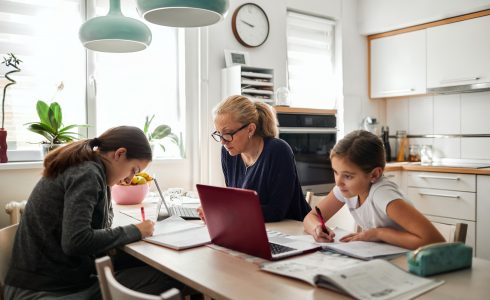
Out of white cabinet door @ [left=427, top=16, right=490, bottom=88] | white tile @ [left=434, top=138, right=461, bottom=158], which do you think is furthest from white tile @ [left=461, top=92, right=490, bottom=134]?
white cabinet door @ [left=427, top=16, right=490, bottom=88]

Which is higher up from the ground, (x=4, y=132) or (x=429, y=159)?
(x=4, y=132)

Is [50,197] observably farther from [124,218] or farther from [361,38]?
[361,38]

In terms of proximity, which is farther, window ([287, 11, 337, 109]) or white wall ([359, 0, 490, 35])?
window ([287, 11, 337, 109])

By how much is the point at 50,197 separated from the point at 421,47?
141 inches

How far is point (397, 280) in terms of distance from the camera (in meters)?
1.04

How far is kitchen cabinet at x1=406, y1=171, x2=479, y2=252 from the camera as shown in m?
3.44

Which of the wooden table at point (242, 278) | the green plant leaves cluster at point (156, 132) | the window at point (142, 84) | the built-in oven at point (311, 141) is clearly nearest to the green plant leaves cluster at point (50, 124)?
the window at point (142, 84)

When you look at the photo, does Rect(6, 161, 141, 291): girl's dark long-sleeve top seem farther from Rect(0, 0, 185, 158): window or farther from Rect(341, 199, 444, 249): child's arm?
Rect(0, 0, 185, 158): window

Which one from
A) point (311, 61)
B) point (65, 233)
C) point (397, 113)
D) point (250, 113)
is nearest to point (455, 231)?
point (250, 113)

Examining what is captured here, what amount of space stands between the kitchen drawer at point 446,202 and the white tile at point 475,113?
0.72m

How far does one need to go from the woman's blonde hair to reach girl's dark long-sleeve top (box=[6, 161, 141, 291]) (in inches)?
30.1

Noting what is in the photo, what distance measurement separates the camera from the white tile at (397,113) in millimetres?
4465

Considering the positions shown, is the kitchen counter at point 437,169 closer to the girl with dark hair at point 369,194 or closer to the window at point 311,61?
the window at point 311,61

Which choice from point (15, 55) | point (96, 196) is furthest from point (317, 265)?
point (15, 55)
